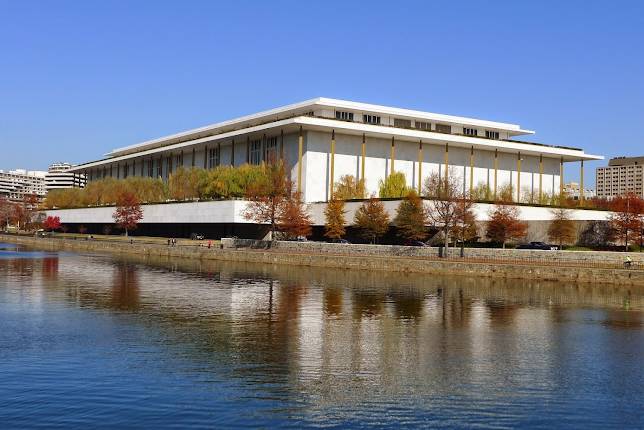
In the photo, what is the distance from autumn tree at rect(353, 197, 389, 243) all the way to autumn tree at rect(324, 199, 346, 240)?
2549mm

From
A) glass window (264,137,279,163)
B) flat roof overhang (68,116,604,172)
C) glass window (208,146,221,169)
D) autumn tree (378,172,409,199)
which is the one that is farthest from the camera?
glass window (208,146,221,169)

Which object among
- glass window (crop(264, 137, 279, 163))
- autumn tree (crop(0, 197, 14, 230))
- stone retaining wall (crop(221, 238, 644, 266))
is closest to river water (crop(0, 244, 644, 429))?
stone retaining wall (crop(221, 238, 644, 266))

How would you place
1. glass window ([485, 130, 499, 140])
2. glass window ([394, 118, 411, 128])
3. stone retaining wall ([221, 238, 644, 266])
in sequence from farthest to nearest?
glass window ([485, 130, 499, 140]) < glass window ([394, 118, 411, 128]) < stone retaining wall ([221, 238, 644, 266])

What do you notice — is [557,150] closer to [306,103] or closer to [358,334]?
[306,103]

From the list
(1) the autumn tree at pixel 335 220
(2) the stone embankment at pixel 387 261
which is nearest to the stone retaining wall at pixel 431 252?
(2) the stone embankment at pixel 387 261

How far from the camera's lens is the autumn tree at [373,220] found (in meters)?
68.2

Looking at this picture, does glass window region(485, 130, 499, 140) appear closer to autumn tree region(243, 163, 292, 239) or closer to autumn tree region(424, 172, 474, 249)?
autumn tree region(243, 163, 292, 239)

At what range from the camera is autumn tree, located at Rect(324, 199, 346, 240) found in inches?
2815

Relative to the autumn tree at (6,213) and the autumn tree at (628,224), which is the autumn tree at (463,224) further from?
the autumn tree at (6,213)

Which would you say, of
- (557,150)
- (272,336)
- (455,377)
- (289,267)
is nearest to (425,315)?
(272,336)

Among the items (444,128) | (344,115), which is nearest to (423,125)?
(444,128)

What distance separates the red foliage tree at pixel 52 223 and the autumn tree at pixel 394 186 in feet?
229

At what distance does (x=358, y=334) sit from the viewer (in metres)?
25.0

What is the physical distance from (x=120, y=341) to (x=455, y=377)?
10663mm
